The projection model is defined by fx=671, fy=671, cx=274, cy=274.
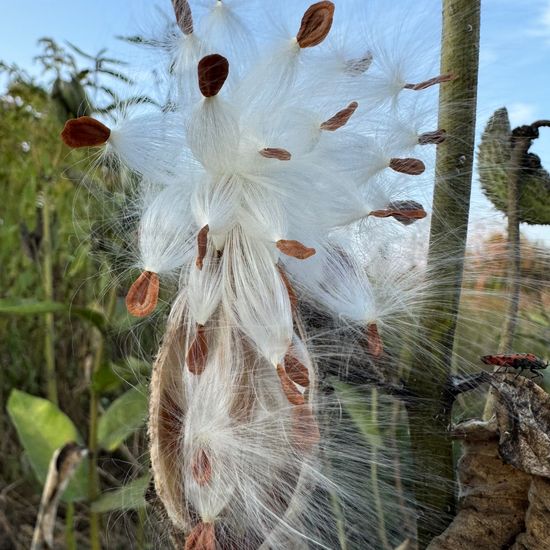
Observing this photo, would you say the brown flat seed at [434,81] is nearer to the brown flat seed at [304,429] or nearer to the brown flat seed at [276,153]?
the brown flat seed at [276,153]

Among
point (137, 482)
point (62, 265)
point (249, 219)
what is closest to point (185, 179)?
point (249, 219)

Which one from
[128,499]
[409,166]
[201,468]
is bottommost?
[128,499]

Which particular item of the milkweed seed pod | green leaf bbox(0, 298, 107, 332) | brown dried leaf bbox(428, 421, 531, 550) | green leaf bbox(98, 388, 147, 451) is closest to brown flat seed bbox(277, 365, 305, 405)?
the milkweed seed pod

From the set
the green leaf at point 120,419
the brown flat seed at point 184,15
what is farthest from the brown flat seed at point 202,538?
the green leaf at point 120,419

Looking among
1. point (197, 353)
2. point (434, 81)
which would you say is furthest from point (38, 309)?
point (434, 81)

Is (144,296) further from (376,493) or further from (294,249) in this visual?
(376,493)

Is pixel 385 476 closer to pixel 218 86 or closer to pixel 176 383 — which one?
pixel 176 383

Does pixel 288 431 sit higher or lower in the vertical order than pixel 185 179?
lower
